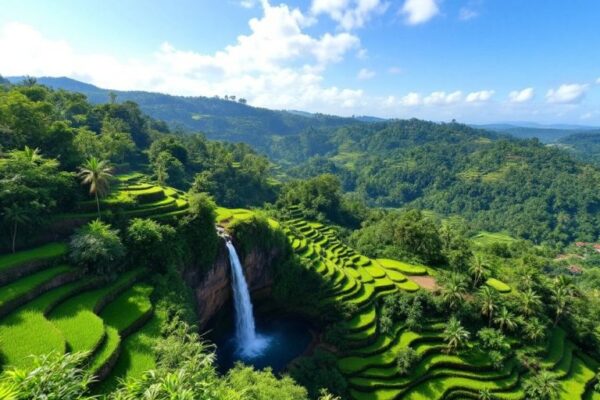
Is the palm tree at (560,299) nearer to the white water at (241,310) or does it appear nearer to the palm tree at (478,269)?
the palm tree at (478,269)

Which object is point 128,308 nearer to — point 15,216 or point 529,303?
point 15,216

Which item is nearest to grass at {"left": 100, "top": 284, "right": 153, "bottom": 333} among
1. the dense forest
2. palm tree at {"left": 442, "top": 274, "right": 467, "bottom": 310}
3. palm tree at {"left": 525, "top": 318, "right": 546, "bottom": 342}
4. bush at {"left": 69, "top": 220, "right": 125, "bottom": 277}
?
the dense forest

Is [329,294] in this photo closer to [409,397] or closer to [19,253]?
[409,397]

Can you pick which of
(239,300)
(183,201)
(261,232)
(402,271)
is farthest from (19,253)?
(402,271)

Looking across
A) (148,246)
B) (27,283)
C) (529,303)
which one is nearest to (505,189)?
(529,303)

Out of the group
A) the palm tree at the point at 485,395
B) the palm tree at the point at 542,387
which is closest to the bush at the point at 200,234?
the palm tree at the point at 485,395
